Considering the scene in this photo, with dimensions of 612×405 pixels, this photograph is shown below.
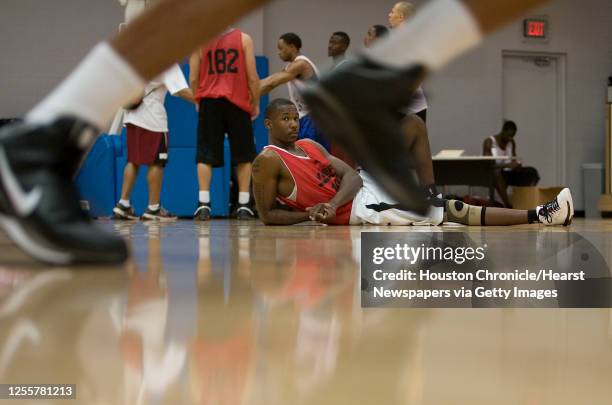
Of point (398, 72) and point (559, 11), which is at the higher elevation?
point (559, 11)

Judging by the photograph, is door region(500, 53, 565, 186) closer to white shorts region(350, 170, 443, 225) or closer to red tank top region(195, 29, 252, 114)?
red tank top region(195, 29, 252, 114)

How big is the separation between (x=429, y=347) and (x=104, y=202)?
6937 millimetres

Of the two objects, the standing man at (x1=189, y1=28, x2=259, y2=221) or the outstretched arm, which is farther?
the standing man at (x1=189, y1=28, x2=259, y2=221)

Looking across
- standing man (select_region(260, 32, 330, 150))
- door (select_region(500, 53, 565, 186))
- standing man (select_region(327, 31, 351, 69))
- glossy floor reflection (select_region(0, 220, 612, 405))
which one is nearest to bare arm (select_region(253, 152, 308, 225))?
standing man (select_region(260, 32, 330, 150))

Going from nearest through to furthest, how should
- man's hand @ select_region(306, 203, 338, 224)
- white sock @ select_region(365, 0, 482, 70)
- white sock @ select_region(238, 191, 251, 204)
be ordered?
white sock @ select_region(365, 0, 482, 70) < man's hand @ select_region(306, 203, 338, 224) < white sock @ select_region(238, 191, 251, 204)

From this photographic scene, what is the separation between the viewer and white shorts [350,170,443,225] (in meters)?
3.55

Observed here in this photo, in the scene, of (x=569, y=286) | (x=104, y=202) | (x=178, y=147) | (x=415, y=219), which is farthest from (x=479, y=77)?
(x=569, y=286)

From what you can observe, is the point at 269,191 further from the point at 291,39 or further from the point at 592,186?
the point at 592,186

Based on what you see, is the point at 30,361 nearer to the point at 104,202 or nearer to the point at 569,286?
the point at 569,286

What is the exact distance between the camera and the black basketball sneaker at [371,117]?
0.95m

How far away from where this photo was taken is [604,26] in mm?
10523

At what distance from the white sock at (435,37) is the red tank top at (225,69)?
408cm

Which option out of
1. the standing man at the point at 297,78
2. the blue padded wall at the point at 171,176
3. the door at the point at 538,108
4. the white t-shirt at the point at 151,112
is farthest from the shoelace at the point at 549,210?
the door at the point at 538,108

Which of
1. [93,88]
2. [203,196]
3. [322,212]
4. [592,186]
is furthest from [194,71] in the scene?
[592,186]
